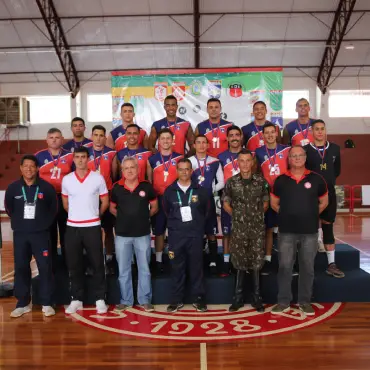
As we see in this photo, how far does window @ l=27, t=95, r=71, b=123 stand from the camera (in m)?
16.8

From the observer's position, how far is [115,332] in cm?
369

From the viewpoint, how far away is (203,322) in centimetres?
388

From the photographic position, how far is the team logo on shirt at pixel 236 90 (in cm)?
907

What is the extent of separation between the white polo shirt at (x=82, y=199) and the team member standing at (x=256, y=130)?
1.92 metres

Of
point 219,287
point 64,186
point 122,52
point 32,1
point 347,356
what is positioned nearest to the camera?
point 347,356

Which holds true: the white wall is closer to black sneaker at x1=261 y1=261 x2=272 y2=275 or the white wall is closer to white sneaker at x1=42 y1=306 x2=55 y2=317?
black sneaker at x1=261 y1=261 x2=272 y2=275

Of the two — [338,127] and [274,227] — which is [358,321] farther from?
[338,127]

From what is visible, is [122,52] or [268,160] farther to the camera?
[122,52]

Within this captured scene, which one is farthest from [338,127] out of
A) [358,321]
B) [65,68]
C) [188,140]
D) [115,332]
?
[115,332]

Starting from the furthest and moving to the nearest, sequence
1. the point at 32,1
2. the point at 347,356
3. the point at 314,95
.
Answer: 1. the point at 314,95
2. the point at 32,1
3. the point at 347,356

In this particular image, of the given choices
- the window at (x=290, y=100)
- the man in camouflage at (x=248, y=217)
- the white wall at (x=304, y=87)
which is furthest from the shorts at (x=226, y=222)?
the window at (x=290, y=100)

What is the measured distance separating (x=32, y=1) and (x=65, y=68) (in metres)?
2.60

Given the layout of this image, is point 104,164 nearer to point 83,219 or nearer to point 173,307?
point 83,219

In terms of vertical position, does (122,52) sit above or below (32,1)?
below
